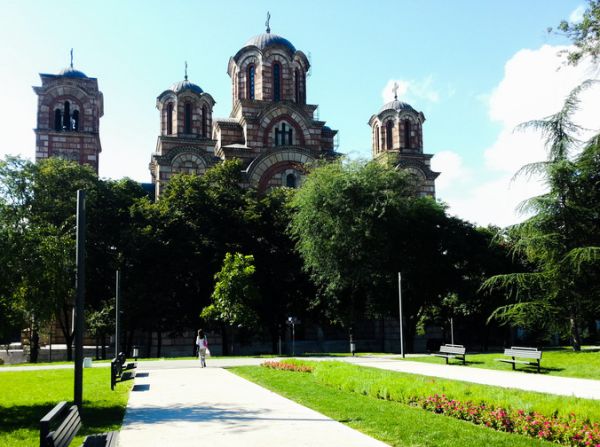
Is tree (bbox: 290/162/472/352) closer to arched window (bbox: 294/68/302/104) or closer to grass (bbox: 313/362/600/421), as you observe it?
arched window (bbox: 294/68/302/104)

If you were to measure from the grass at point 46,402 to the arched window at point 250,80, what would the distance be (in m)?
28.2

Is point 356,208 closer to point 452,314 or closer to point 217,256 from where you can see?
point 217,256

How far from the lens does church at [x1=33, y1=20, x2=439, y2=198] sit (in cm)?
4097

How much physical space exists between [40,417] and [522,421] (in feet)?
26.0

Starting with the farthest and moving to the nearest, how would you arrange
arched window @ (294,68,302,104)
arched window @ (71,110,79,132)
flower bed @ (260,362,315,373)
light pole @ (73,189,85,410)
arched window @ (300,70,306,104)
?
arched window @ (300,70,306,104)
arched window @ (294,68,302,104)
arched window @ (71,110,79,132)
flower bed @ (260,362,315,373)
light pole @ (73,189,85,410)

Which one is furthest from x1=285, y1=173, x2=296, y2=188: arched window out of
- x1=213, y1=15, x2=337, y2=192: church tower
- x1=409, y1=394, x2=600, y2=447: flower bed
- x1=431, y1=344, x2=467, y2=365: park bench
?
x1=409, y1=394, x2=600, y2=447: flower bed

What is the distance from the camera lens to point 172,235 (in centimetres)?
3341

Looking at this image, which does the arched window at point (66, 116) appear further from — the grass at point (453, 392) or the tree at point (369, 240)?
the grass at point (453, 392)

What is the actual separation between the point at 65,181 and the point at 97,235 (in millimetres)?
3328

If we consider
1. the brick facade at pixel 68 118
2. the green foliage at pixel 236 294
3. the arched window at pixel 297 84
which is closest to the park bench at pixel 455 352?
the green foliage at pixel 236 294

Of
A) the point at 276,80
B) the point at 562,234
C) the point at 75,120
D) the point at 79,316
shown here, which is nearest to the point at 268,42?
the point at 276,80

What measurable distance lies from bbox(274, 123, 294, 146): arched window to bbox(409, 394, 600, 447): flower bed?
3379 cm

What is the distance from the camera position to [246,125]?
139 feet

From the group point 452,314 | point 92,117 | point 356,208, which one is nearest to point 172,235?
point 356,208
